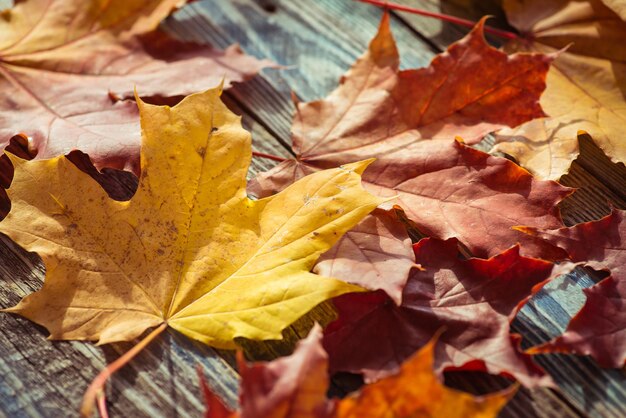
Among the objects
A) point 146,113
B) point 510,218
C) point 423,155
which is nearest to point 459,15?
point 423,155

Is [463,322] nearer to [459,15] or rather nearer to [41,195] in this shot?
[41,195]

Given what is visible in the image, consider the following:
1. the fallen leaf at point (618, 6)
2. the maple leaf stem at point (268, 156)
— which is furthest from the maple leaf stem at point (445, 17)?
the maple leaf stem at point (268, 156)

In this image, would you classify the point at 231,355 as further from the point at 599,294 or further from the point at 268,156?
the point at 599,294

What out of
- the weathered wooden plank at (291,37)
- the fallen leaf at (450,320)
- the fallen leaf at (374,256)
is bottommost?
the fallen leaf at (450,320)

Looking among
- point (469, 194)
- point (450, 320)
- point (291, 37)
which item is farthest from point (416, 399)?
point (291, 37)

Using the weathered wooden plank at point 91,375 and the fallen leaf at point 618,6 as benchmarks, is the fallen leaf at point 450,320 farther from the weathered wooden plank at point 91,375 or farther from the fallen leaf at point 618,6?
the fallen leaf at point 618,6

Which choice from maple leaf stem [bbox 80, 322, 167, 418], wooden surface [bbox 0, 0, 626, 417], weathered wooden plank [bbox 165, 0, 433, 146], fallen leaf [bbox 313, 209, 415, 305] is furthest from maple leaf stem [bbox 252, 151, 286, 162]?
maple leaf stem [bbox 80, 322, 167, 418]
